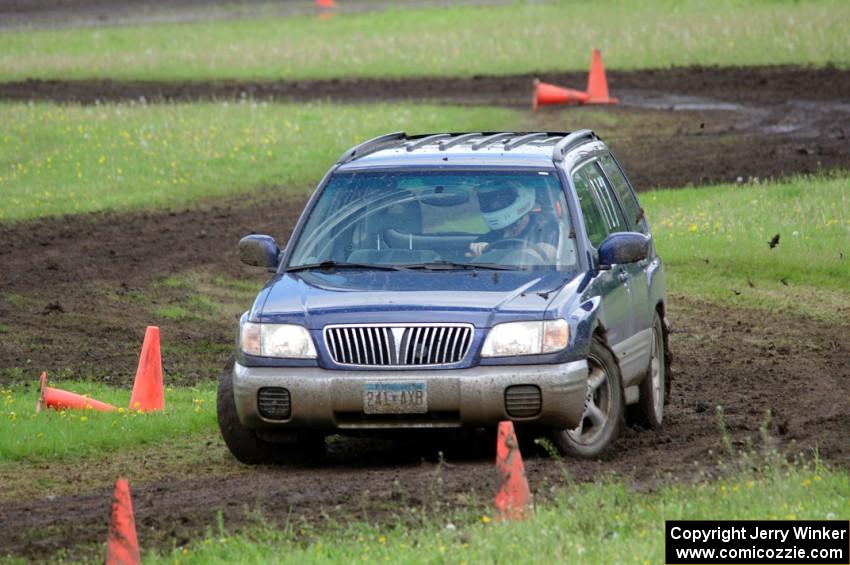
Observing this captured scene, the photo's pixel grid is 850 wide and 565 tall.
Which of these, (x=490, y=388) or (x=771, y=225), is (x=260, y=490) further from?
(x=771, y=225)

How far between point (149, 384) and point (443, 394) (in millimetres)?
3625

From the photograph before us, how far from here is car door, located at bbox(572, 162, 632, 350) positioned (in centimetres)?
1042

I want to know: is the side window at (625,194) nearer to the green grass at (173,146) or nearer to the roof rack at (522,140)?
the roof rack at (522,140)

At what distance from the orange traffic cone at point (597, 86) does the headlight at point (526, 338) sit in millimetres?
22845

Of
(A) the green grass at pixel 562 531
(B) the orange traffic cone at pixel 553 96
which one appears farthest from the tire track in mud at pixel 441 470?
(B) the orange traffic cone at pixel 553 96

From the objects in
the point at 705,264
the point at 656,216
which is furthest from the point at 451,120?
the point at 705,264

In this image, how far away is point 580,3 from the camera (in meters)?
51.0

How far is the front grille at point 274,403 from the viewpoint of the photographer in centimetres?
956

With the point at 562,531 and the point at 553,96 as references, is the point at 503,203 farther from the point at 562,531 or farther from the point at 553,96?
the point at 553,96

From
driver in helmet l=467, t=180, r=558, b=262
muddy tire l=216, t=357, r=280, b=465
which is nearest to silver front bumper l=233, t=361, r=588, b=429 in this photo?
muddy tire l=216, t=357, r=280, b=465

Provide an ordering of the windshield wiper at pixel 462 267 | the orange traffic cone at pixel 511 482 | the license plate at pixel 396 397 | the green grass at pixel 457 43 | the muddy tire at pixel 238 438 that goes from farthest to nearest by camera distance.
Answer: the green grass at pixel 457 43, the windshield wiper at pixel 462 267, the muddy tire at pixel 238 438, the license plate at pixel 396 397, the orange traffic cone at pixel 511 482

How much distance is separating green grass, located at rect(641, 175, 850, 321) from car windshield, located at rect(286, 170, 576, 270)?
601 cm

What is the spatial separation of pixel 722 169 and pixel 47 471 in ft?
48.3

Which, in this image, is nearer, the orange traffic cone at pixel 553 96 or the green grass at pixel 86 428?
the green grass at pixel 86 428
